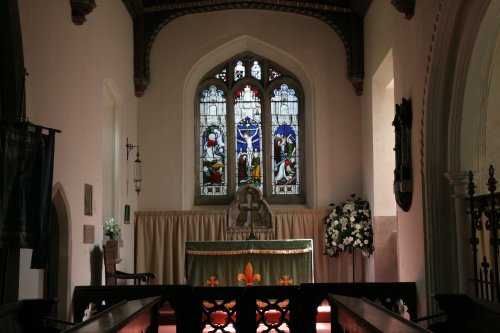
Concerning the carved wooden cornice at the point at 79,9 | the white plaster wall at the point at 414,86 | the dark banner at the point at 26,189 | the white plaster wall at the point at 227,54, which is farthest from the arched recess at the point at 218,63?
the dark banner at the point at 26,189

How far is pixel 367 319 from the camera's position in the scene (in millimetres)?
4156

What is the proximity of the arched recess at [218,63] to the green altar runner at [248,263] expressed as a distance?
2.09 meters

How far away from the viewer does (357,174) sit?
11945 mm

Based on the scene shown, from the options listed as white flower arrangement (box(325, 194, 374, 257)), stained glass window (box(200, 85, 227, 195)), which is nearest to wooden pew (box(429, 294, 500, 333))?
white flower arrangement (box(325, 194, 374, 257))

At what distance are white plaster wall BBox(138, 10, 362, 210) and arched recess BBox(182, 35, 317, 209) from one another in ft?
0.06

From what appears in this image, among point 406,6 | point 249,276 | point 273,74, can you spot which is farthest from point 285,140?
point 406,6

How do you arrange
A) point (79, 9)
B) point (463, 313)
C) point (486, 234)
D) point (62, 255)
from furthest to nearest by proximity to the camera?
point (79, 9)
point (62, 255)
point (486, 234)
point (463, 313)

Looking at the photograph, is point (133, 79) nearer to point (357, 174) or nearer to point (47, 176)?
point (357, 174)

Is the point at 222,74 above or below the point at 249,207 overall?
above

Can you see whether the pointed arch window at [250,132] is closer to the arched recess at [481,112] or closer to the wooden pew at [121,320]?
the arched recess at [481,112]

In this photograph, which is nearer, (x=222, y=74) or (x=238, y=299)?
(x=238, y=299)

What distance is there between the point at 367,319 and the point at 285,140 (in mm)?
8543

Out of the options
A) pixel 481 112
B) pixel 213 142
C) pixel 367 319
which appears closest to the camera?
pixel 367 319

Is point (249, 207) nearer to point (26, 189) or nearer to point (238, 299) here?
point (238, 299)
